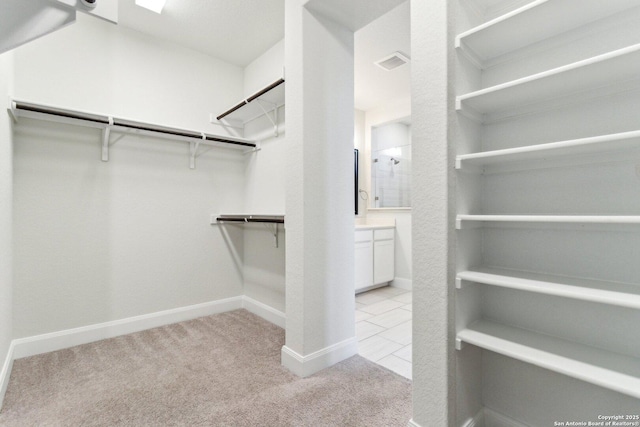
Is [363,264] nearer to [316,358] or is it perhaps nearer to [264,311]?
[264,311]

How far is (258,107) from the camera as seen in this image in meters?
2.73

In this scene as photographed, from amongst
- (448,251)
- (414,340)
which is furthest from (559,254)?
(414,340)

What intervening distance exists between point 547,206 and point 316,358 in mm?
1503

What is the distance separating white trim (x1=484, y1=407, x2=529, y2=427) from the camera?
1.31 metres

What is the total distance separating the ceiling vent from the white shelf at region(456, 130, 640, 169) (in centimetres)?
197

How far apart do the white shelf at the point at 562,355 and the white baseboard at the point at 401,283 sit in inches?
104

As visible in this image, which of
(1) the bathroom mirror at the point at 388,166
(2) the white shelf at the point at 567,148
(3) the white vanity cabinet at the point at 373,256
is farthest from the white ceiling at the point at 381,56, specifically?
(3) the white vanity cabinet at the point at 373,256

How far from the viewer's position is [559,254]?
3.97 feet

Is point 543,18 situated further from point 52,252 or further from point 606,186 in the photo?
point 52,252

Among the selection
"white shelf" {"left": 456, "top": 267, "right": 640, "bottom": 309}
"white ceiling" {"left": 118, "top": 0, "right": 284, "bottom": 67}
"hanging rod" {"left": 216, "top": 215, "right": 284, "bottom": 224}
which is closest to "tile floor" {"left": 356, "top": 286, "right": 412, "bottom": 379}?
"white shelf" {"left": 456, "top": 267, "right": 640, "bottom": 309}

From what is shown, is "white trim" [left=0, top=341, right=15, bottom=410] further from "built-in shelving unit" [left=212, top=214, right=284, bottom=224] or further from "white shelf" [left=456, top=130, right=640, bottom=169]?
"white shelf" [left=456, top=130, right=640, bottom=169]

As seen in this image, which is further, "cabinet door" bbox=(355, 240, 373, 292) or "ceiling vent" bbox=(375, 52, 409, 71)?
"cabinet door" bbox=(355, 240, 373, 292)

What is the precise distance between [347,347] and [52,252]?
226cm

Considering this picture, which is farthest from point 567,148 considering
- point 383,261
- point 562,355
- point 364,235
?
point 383,261
